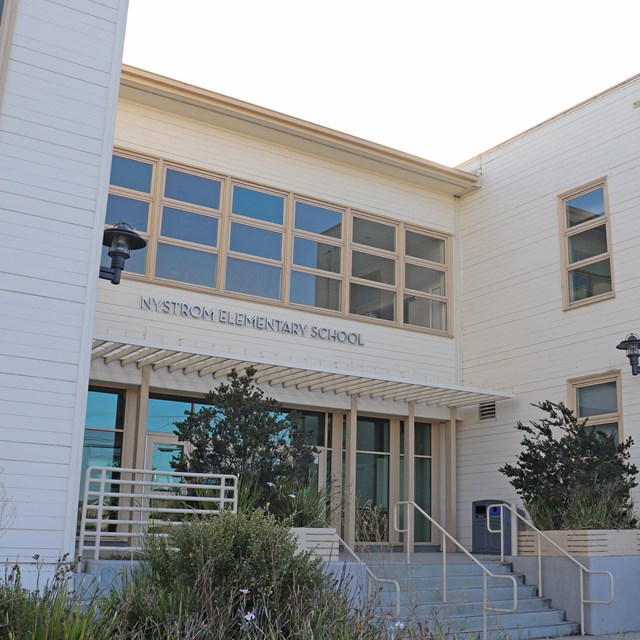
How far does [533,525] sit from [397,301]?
5.71 meters

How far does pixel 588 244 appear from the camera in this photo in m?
14.5

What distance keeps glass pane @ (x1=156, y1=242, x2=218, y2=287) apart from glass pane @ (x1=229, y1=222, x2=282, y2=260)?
538mm

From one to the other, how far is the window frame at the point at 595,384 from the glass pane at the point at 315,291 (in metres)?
4.18

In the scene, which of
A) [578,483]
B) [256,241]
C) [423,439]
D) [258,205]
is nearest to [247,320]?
[256,241]

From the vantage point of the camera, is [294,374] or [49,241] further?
[294,374]

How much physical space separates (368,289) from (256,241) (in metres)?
2.33

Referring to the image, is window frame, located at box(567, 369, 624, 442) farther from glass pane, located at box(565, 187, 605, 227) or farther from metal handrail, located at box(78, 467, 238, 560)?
metal handrail, located at box(78, 467, 238, 560)

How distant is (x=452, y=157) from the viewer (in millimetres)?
18281

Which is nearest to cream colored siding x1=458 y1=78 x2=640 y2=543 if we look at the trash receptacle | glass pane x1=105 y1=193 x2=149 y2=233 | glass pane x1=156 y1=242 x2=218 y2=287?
→ the trash receptacle

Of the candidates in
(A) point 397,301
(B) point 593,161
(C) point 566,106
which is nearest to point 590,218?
(B) point 593,161

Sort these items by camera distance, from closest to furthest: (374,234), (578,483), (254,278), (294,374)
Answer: (578,483) < (294,374) < (254,278) < (374,234)

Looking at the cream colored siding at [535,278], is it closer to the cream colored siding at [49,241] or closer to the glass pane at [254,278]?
the glass pane at [254,278]

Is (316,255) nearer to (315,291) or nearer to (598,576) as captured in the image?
(315,291)

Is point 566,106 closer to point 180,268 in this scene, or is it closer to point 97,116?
point 180,268
